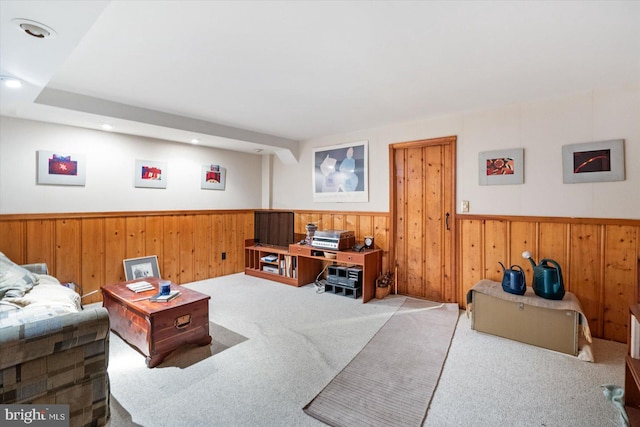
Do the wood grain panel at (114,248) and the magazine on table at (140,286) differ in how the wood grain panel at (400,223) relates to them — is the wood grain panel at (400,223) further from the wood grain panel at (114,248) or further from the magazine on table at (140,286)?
the wood grain panel at (114,248)

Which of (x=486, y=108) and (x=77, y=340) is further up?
(x=486, y=108)

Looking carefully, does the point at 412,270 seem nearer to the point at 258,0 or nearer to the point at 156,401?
the point at 156,401

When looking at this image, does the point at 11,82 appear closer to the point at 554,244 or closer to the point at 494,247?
the point at 494,247

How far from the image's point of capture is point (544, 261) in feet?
8.48

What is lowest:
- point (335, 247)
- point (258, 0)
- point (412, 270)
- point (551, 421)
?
point (551, 421)

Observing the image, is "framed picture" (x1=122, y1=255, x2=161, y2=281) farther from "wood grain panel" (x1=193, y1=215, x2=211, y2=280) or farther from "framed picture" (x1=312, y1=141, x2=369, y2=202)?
"framed picture" (x1=312, y1=141, x2=369, y2=202)

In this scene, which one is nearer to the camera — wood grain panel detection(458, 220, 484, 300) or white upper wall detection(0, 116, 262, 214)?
white upper wall detection(0, 116, 262, 214)

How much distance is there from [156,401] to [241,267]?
134 inches

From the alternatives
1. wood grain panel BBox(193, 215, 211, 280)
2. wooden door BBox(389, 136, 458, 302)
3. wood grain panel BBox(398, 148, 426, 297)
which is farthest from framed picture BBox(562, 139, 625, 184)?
wood grain panel BBox(193, 215, 211, 280)

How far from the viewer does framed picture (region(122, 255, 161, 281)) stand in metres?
3.77

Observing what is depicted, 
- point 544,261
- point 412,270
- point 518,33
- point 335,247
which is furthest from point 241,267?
point 518,33

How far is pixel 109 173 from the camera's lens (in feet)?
12.0

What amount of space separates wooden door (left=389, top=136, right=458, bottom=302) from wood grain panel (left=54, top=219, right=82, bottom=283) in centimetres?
379

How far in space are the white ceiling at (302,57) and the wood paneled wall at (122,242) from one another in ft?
3.79
